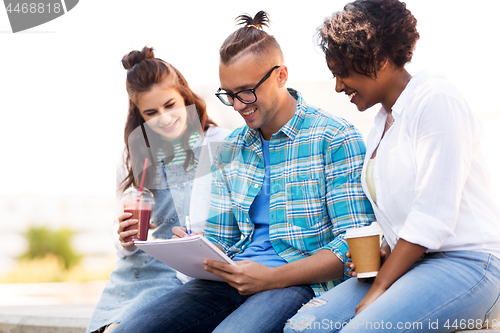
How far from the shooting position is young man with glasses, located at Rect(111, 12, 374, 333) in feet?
4.54

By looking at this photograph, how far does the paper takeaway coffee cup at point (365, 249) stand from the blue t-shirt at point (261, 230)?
1.15ft

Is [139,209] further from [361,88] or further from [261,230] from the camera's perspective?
[361,88]

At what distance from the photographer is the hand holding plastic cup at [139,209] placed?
162 cm

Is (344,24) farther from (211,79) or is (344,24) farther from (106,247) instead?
(106,247)


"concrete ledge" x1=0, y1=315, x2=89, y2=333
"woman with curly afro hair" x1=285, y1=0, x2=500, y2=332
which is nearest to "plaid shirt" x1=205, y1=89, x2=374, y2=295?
"woman with curly afro hair" x1=285, y1=0, x2=500, y2=332

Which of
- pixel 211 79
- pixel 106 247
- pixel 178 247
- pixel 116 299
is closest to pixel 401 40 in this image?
pixel 178 247

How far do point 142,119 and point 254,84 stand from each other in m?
0.69

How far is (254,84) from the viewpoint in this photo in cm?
156

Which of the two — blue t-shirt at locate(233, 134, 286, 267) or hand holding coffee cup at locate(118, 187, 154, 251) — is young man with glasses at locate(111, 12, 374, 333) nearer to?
blue t-shirt at locate(233, 134, 286, 267)

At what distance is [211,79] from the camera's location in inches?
92.7

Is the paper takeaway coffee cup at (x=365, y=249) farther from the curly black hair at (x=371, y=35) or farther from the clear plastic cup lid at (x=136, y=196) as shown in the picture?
the clear plastic cup lid at (x=136, y=196)

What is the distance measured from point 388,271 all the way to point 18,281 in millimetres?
5912

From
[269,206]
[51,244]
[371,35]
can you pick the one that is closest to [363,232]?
[269,206]

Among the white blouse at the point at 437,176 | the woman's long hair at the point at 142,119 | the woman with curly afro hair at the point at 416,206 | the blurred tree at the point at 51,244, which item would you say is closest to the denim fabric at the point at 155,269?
the woman's long hair at the point at 142,119
